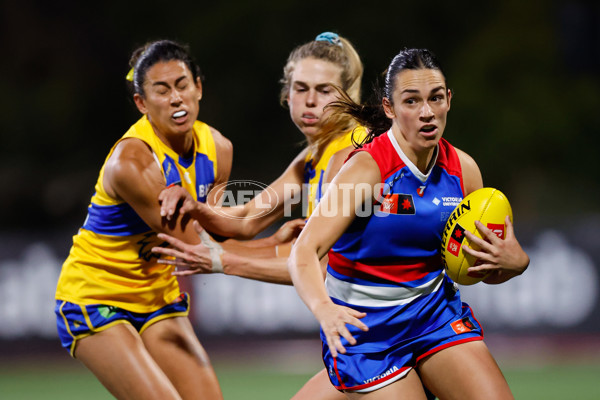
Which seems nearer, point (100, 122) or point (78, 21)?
point (100, 122)

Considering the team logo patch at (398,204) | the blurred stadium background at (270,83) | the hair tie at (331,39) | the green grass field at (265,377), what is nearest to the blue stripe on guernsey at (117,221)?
the hair tie at (331,39)

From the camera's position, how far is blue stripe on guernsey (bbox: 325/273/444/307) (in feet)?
11.1

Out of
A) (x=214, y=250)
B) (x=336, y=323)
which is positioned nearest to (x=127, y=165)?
(x=214, y=250)

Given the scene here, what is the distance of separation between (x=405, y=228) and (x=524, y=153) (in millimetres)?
11449

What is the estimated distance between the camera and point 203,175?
4410 mm

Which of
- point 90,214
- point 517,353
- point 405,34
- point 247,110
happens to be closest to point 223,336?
point 517,353

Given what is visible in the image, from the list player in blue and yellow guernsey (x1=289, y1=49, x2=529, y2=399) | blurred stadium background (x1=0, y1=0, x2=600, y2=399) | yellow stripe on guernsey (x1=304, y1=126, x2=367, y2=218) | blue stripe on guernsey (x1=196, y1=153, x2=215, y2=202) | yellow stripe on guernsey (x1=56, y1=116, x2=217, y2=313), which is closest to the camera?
player in blue and yellow guernsey (x1=289, y1=49, x2=529, y2=399)

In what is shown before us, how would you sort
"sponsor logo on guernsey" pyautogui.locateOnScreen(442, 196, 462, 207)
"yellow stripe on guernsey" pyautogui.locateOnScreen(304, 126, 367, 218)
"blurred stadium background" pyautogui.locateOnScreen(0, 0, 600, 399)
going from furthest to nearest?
"blurred stadium background" pyautogui.locateOnScreen(0, 0, 600, 399), "yellow stripe on guernsey" pyautogui.locateOnScreen(304, 126, 367, 218), "sponsor logo on guernsey" pyautogui.locateOnScreen(442, 196, 462, 207)

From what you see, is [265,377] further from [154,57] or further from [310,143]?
[154,57]

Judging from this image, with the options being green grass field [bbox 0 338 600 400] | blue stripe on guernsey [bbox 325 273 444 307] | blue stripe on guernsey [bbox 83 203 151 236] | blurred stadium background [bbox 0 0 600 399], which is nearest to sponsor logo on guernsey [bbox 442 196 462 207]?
blue stripe on guernsey [bbox 325 273 444 307]

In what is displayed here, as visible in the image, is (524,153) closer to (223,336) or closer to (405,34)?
(405,34)

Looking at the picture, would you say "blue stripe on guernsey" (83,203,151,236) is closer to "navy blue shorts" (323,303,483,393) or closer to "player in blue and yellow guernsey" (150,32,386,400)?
"player in blue and yellow guernsey" (150,32,386,400)

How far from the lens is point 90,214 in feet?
14.2

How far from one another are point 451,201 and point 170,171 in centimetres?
160
